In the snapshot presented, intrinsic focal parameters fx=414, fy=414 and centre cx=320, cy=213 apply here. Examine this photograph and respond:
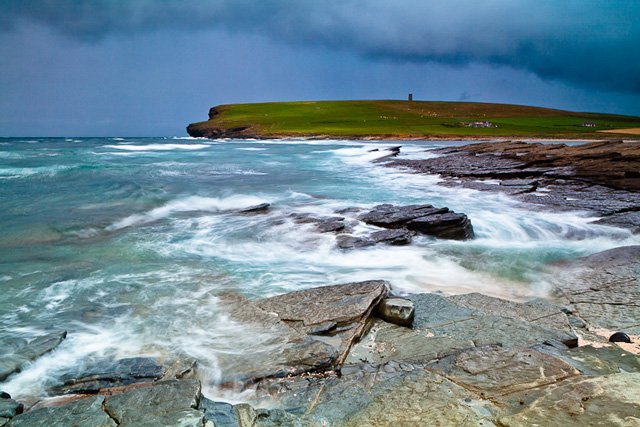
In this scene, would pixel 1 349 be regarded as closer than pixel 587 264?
Yes

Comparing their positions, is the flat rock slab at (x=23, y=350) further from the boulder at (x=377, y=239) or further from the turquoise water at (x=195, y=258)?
the boulder at (x=377, y=239)

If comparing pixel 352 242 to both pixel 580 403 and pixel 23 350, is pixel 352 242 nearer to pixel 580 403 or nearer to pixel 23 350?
pixel 23 350

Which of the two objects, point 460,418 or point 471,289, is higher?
point 460,418

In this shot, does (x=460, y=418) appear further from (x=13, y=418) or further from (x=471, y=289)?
(x=471, y=289)

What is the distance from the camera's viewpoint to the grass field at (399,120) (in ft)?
256

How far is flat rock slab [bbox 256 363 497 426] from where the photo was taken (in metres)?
3.38

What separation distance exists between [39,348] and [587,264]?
374 inches

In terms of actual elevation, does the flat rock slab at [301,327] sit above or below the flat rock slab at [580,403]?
below

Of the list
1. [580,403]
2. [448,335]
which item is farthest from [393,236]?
[580,403]

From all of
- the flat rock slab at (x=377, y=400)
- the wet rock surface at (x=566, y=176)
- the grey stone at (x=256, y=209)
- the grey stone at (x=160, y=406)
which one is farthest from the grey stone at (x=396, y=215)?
the grey stone at (x=160, y=406)

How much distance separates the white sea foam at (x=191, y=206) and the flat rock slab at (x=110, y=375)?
8755 millimetres

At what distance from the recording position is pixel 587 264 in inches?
330

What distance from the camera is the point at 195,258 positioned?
9.47m

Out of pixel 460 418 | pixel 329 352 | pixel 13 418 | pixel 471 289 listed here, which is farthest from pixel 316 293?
pixel 13 418
